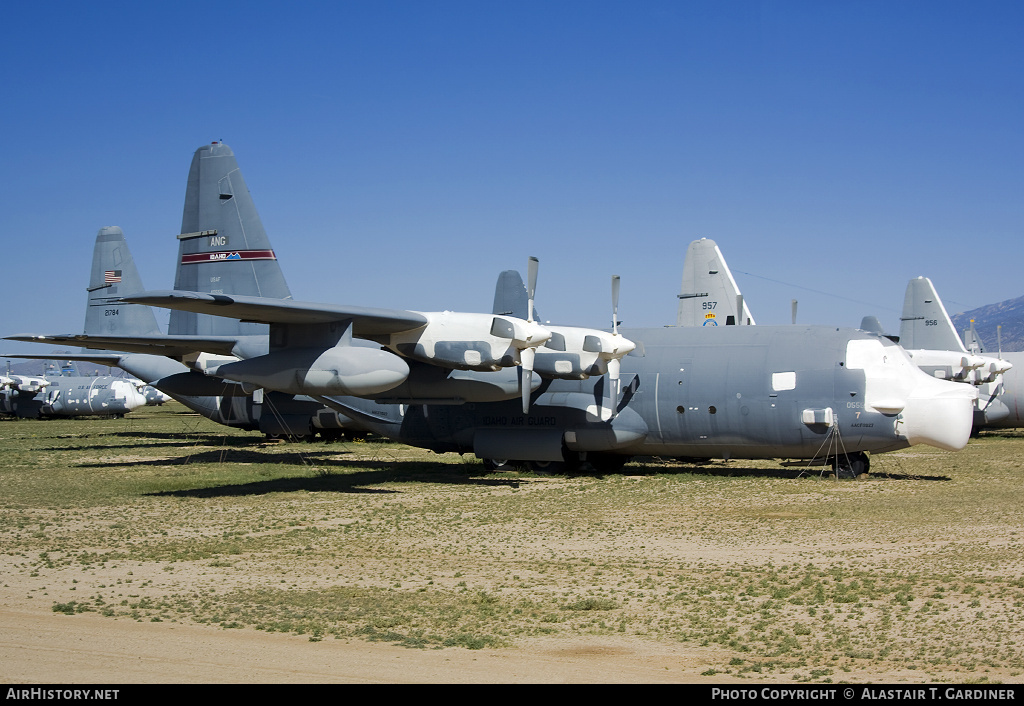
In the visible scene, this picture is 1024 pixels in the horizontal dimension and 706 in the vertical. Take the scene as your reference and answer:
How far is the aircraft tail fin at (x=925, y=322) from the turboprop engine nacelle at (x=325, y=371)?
29.3 m

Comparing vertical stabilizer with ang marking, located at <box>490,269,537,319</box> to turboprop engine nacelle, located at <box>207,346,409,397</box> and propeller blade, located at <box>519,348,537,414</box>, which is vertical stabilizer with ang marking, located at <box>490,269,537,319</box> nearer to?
propeller blade, located at <box>519,348,537,414</box>

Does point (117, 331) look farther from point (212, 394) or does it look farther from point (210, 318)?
point (210, 318)

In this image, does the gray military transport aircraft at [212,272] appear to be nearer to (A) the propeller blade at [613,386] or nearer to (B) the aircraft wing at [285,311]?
(B) the aircraft wing at [285,311]

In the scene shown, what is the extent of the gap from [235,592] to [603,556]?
476 centimetres

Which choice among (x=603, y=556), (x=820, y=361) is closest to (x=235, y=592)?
(x=603, y=556)

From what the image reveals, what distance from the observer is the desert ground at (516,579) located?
Answer: 24.1 feet

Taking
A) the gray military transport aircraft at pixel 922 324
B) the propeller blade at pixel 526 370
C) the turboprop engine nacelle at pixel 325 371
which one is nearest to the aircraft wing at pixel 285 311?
the turboprop engine nacelle at pixel 325 371

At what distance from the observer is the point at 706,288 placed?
1273 inches

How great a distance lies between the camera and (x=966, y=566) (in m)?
10.9

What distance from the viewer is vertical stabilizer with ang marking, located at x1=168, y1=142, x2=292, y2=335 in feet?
77.5

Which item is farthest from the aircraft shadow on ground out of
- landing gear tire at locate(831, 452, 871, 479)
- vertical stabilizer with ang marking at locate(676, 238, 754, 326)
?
vertical stabilizer with ang marking at locate(676, 238, 754, 326)

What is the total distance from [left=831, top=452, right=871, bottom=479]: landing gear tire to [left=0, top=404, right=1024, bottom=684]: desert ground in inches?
23.6

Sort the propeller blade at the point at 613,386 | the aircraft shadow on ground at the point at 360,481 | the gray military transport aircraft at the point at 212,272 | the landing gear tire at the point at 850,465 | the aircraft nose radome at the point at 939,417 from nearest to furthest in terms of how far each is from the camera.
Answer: the aircraft nose radome at the point at 939,417 < the aircraft shadow on ground at the point at 360,481 < the landing gear tire at the point at 850,465 < the propeller blade at the point at 613,386 < the gray military transport aircraft at the point at 212,272

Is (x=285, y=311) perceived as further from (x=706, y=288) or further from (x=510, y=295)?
(x=706, y=288)
